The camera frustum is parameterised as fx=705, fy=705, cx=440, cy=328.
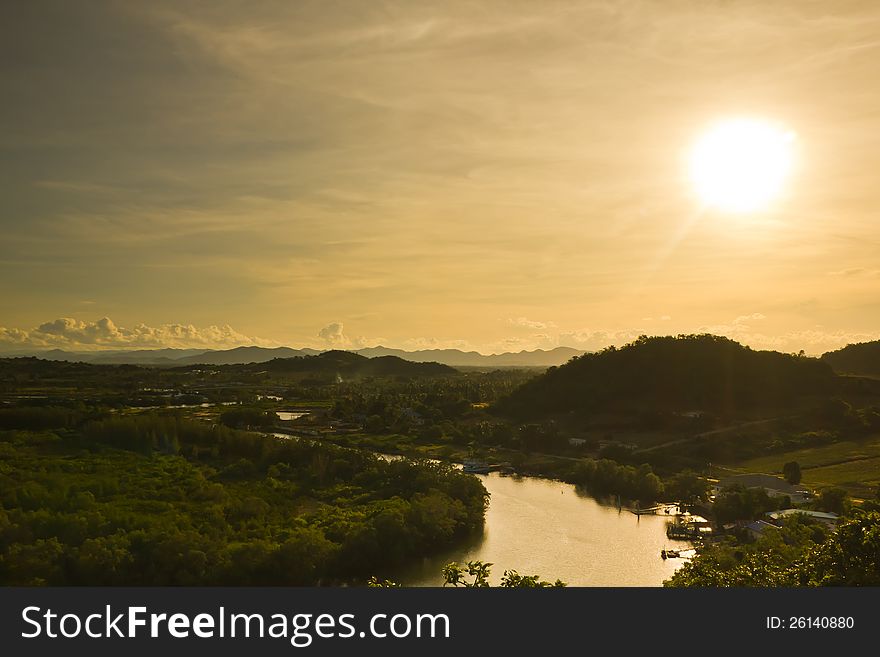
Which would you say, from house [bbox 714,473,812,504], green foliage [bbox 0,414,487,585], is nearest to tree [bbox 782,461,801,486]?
house [bbox 714,473,812,504]

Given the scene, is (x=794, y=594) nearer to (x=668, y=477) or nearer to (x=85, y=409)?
(x=668, y=477)

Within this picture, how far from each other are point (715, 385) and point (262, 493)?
269ft

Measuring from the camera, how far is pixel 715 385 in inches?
4336

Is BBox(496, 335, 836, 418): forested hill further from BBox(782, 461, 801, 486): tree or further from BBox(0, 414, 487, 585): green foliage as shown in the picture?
BBox(0, 414, 487, 585): green foliage

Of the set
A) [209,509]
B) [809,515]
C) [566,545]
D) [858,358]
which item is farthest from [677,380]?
[209,509]

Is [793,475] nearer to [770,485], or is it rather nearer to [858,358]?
[770,485]

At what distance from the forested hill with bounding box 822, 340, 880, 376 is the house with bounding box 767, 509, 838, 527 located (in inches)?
4242

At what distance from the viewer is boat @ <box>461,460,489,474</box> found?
72.8 m

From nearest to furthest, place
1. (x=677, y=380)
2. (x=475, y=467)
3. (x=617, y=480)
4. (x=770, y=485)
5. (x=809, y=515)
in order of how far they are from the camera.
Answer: (x=809, y=515), (x=770, y=485), (x=617, y=480), (x=475, y=467), (x=677, y=380)

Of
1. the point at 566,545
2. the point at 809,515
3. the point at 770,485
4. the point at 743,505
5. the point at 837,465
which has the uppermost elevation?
the point at 837,465

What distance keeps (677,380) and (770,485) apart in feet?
184

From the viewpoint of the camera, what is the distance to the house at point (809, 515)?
4312 centimetres

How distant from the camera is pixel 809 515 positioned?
43.9 m

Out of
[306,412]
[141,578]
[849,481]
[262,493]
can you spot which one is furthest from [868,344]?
[141,578]
